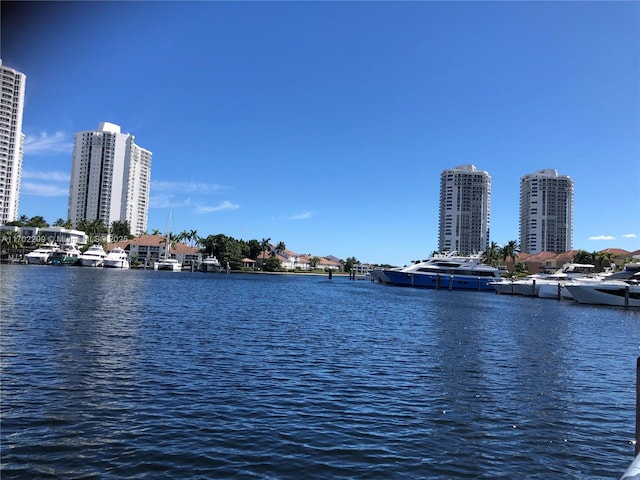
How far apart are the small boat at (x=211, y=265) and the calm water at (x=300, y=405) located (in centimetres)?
16551

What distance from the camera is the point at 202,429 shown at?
11.9m

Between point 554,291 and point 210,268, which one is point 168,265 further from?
point 554,291

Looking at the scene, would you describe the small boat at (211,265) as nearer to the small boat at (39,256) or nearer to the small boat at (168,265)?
the small boat at (168,265)

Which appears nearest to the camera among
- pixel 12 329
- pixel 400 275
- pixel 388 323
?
pixel 12 329

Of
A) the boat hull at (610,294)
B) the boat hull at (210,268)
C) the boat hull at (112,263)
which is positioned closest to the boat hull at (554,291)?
the boat hull at (610,294)

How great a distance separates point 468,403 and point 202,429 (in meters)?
8.91

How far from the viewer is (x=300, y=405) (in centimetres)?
1431

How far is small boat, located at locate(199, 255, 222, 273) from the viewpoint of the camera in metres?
193

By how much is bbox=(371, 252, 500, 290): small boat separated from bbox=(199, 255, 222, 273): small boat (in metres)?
92.4

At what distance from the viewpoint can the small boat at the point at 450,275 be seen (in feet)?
396

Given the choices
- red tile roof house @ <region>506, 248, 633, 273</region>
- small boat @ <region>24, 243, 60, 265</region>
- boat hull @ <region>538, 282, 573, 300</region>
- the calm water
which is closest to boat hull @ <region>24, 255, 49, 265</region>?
small boat @ <region>24, 243, 60, 265</region>

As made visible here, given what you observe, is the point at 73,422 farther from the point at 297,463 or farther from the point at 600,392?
the point at 600,392

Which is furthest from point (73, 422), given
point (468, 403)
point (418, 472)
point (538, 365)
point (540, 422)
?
point (538, 365)

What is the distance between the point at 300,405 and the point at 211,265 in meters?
→ 185
